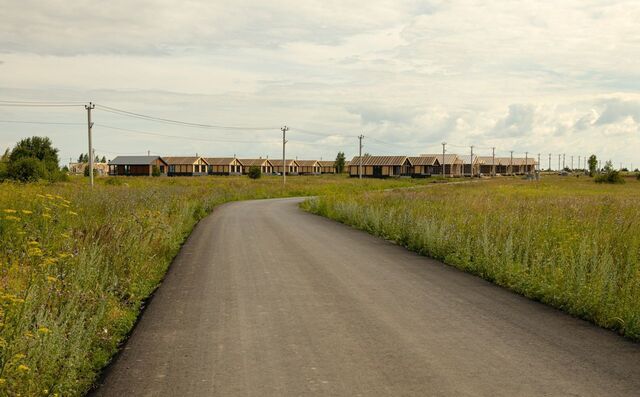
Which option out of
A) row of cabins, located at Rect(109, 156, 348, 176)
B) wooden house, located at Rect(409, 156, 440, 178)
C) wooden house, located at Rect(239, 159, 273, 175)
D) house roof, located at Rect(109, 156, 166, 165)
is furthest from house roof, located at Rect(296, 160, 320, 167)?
wooden house, located at Rect(409, 156, 440, 178)

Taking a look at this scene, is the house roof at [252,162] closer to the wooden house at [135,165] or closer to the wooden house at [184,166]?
the wooden house at [184,166]

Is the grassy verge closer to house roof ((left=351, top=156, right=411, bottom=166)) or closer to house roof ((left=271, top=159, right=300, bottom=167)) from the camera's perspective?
house roof ((left=351, top=156, right=411, bottom=166))

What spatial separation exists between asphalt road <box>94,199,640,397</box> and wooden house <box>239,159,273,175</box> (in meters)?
133

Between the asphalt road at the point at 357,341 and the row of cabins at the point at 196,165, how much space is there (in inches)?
4440

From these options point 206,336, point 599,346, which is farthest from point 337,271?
point 599,346

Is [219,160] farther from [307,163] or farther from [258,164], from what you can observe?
[307,163]

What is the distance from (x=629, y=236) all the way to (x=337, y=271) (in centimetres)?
667

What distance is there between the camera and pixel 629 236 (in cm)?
1208

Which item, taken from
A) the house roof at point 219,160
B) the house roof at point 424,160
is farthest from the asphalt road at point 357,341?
the house roof at point 219,160

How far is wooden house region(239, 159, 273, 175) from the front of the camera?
145125 mm

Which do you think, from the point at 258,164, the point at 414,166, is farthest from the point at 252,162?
the point at 414,166

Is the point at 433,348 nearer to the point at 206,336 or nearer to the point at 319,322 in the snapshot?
the point at 319,322

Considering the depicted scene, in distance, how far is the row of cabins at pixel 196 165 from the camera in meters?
121

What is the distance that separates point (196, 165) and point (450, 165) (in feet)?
200
